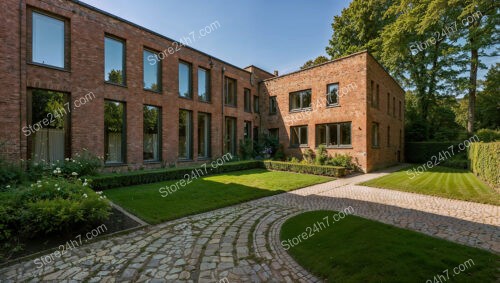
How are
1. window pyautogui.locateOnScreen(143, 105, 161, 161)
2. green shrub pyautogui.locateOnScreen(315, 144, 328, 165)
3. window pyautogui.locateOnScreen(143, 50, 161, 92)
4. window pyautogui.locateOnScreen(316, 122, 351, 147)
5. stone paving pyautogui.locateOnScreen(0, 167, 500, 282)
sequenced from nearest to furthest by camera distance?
stone paving pyautogui.locateOnScreen(0, 167, 500, 282) → window pyautogui.locateOnScreen(143, 105, 161, 161) → window pyautogui.locateOnScreen(143, 50, 161, 92) → window pyautogui.locateOnScreen(316, 122, 351, 147) → green shrub pyautogui.locateOnScreen(315, 144, 328, 165)

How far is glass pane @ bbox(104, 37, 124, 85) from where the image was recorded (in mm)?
11234

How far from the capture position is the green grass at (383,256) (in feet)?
9.59

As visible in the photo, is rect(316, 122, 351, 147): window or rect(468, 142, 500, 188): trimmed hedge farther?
rect(316, 122, 351, 147): window

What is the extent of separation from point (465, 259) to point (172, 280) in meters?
4.09

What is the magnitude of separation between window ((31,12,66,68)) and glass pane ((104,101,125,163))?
8.27ft

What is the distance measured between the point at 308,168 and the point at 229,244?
973 cm

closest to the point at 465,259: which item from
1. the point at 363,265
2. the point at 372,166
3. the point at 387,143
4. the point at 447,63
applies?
the point at 363,265

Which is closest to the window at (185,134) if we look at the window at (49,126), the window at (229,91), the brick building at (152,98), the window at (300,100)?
the brick building at (152,98)

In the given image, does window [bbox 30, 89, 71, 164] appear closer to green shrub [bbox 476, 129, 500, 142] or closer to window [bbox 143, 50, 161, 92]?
window [bbox 143, 50, 161, 92]

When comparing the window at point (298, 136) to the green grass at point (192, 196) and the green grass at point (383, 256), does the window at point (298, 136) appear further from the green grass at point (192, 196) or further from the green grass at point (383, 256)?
the green grass at point (383, 256)

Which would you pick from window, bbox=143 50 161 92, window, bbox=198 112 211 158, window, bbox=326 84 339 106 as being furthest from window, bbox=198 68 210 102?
window, bbox=326 84 339 106

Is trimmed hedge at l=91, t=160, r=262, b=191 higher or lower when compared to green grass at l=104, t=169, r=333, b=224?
higher

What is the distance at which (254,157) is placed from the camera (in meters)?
18.0

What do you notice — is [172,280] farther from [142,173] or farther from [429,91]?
[429,91]
